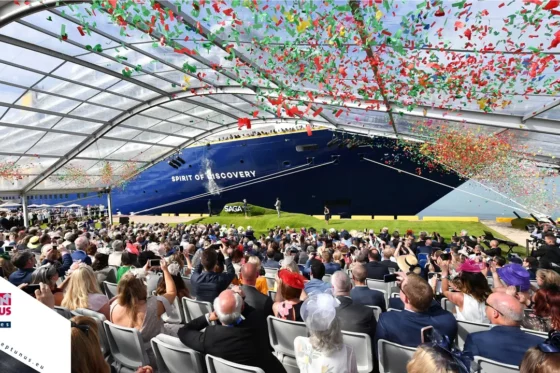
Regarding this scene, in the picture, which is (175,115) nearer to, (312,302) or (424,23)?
(424,23)

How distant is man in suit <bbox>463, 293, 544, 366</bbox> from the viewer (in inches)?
105

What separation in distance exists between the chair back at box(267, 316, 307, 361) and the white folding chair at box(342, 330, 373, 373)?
40 cm

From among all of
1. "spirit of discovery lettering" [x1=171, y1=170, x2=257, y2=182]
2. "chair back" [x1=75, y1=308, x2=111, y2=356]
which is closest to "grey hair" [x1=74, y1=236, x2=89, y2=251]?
"chair back" [x1=75, y1=308, x2=111, y2=356]

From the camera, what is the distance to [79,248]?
762 cm

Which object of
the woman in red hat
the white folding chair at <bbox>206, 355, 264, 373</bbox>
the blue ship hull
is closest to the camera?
the white folding chair at <bbox>206, 355, 264, 373</bbox>

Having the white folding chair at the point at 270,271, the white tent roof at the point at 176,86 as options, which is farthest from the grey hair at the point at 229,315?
the white tent roof at the point at 176,86

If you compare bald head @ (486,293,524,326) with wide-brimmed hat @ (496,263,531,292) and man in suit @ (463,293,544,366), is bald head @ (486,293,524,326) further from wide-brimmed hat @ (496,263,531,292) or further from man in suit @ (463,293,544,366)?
wide-brimmed hat @ (496,263,531,292)

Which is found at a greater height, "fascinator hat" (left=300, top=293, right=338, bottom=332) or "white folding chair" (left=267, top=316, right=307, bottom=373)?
"fascinator hat" (left=300, top=293, right=338, bottom=332)

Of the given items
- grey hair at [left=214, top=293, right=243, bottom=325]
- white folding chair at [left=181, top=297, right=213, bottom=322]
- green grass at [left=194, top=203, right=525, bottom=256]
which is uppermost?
grey hair at [left=214, top=293, right=243, bottom=325]

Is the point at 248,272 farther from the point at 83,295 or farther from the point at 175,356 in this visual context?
the point at 83,295

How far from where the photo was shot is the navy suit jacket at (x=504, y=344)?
2648mm

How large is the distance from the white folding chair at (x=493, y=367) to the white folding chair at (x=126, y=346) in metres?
2.42

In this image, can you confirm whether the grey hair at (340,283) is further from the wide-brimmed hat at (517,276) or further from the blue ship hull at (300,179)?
the blue ship hull at (300,179)

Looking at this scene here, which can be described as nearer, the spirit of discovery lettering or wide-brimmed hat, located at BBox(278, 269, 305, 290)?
wide-brimmed hat, located at BBox(278, 269, 305, 290)
